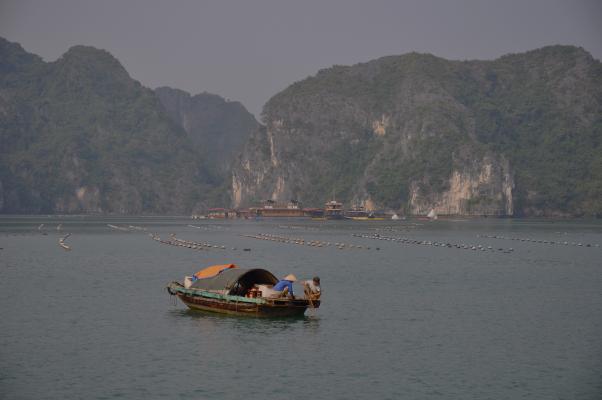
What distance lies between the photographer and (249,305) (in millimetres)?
54938

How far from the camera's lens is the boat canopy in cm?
5691

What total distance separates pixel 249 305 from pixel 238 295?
2279 millimetres

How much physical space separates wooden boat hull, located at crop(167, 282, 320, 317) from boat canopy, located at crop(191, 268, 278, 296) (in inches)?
27.9

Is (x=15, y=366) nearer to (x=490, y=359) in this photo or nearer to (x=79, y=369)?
(x=79, y=369)

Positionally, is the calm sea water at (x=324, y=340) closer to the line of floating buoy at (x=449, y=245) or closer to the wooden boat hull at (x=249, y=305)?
the wooden boat hull at (x=249, y=305)

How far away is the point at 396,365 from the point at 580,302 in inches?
1071

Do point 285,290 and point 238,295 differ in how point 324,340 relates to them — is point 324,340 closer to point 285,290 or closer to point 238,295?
point 285,290

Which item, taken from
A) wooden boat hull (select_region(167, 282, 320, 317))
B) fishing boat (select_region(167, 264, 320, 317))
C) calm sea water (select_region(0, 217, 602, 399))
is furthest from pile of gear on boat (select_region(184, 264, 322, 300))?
calm sea water (select_region(0, 217, 602, 399))

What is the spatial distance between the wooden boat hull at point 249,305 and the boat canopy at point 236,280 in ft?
2.33

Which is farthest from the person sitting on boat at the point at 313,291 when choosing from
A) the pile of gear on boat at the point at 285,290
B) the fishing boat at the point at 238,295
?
the fishing boat at the point at 238,295

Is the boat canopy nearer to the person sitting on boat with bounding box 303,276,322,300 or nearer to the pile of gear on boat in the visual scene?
the pile of gear on boat

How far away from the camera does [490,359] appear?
43.7 meters

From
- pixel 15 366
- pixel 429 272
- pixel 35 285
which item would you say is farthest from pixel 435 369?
pixel 429 272

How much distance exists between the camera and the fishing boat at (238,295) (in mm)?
54531
